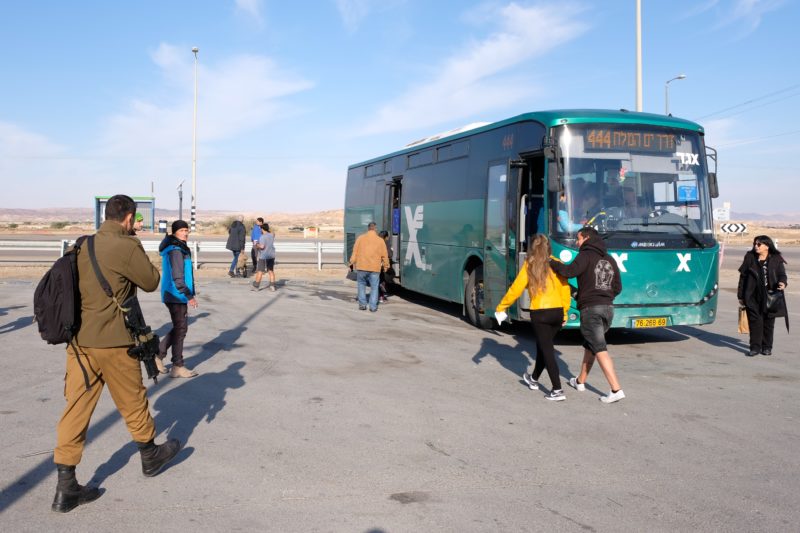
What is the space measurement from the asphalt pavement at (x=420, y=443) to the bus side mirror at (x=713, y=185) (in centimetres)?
231

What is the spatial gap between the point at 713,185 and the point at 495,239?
3.34m

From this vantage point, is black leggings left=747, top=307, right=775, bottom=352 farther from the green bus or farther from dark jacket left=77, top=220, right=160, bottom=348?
dark jacket left=77, top=220, right=160, bottom=348

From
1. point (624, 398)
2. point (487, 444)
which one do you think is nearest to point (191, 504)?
point (487, 444)

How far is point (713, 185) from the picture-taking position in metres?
11.0

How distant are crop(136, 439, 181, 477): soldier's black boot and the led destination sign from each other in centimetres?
733

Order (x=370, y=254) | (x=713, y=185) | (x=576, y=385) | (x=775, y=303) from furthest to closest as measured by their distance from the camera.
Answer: (x=370, y=254), (x=713, y=185), (x=775, y=303), (x=576, y=385)

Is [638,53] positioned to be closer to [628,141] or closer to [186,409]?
[628,141]

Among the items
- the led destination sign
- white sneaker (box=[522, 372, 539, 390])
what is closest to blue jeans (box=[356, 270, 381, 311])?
the led destination sign

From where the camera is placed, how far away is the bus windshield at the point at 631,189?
10258 mm

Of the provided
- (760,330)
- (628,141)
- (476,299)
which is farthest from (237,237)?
(760,330)

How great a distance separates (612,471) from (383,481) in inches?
65.8

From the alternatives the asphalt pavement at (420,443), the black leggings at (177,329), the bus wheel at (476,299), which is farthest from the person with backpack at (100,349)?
the bus wheel at (476,299)

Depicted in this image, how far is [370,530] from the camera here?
4277 mm

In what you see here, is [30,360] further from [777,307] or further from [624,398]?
[777,307]
